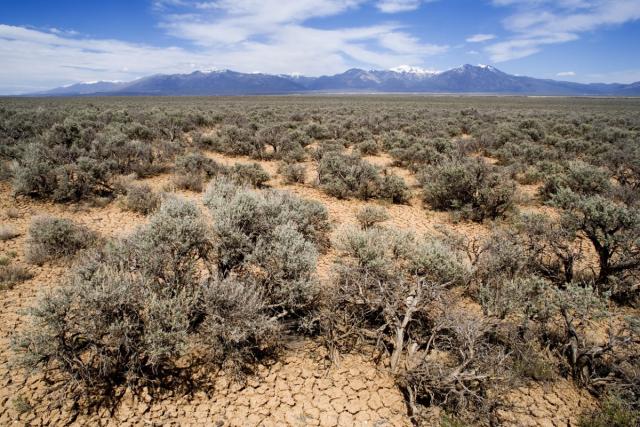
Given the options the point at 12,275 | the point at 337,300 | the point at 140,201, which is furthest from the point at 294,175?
the point at 12,275

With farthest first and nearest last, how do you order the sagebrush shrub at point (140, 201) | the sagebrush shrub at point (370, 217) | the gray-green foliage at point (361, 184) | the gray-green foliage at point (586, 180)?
the gray-green foliage at point (361, 184), the gray-green foliage at point (586, 180), the sagebrush shrub at point (140, 201), the sagebrush shrub at point (370, 217)

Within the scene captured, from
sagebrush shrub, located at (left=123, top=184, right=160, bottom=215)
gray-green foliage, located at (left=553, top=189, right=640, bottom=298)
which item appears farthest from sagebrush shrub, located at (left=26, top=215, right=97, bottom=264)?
gray-green foliage, located at (left=553, top=189, right=640, bottom=298)

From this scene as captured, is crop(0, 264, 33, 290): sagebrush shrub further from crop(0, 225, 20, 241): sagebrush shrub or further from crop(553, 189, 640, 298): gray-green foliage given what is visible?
crop(553, 189, 640, 298): gray-green foliage

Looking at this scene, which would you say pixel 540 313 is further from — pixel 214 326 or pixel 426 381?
pixel 214 326

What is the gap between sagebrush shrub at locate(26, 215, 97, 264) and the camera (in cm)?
643

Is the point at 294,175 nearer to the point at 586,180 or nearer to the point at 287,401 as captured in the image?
the point at 287,401

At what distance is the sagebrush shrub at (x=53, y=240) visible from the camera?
643 cm

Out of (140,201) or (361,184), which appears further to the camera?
(361,184)

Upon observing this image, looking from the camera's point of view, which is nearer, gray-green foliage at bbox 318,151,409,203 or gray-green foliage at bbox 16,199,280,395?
gray-green foliage at bbox 16,199,280,395

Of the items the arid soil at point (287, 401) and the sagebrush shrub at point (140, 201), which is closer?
the arid soil at point (287, 401)

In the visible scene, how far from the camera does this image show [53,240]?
661 cm

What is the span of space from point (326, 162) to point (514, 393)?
30.8 ft

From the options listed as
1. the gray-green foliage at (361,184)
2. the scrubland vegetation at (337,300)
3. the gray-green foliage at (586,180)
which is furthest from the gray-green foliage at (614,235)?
the gray-green foliage at (361,184)

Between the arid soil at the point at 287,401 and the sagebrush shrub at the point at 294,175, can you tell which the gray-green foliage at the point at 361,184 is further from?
the arid soil at the point at 287,401
